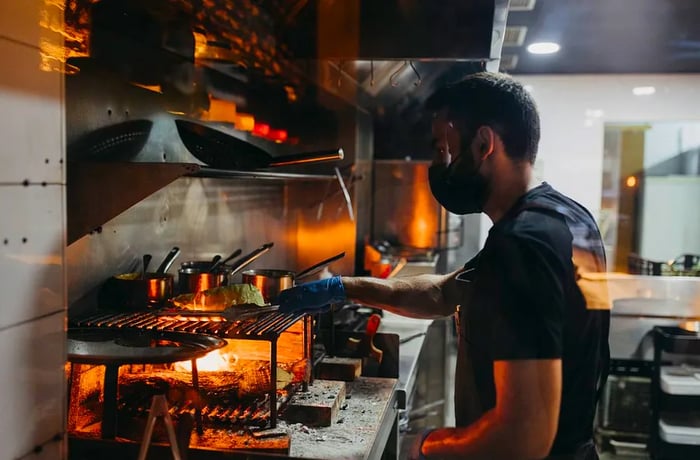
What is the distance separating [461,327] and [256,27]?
3.67ft

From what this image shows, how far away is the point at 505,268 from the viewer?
1054 millimetres

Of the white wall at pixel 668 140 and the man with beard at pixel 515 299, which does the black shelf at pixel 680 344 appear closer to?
the white wall at pixel 668 140

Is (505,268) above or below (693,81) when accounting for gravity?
below

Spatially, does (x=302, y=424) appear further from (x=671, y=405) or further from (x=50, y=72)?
(x=671, y=405)

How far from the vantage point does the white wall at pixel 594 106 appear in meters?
3.12

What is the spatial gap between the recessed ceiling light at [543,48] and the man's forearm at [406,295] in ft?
4.79

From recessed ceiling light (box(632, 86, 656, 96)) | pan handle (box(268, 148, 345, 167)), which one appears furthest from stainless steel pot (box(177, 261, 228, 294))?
recessed ceiling light (box(632, 86, 656, 96))

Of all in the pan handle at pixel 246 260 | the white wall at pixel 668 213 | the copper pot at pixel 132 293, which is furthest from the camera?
the white wall at pixel 668 213

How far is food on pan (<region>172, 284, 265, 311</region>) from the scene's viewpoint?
4.91 ft

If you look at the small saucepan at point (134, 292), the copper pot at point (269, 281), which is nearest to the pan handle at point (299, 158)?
the copper pot at point (269, 281)

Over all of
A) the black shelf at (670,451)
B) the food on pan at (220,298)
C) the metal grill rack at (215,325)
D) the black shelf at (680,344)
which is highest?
the food on pan at (220,298)

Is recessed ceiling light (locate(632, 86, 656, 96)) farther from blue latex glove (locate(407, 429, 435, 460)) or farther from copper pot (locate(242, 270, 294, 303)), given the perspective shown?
blue latex glove (locate(407, 429, 435, 460))

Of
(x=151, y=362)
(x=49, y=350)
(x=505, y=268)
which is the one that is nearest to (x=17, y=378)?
(x=49, y=350)

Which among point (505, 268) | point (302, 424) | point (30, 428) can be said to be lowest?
point (302, 424)
